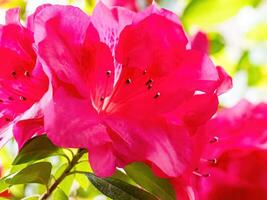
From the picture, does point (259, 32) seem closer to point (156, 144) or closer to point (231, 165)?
point (231, 165)

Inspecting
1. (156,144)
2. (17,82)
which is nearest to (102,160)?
(156,144)

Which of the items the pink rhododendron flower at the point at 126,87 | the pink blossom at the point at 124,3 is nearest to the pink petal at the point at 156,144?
the pink rhododendron flower at the point at 126,87

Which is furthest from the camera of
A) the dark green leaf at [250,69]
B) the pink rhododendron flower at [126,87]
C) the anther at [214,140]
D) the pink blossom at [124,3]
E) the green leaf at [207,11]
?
the dark green leaf at [250,69]

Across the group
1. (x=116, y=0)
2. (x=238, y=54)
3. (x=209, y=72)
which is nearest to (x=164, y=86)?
(x=209, y=72)

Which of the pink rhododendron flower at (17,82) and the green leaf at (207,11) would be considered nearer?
the pink rhododendron flower at (17,82)

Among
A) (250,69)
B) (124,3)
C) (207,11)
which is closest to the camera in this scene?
(124,3)

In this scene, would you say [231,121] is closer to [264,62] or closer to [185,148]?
[185,148]

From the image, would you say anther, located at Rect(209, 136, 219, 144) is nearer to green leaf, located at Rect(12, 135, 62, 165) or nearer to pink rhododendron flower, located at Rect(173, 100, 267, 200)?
pink rhododendron flower, located at Rect(173, 100, 267, 200)

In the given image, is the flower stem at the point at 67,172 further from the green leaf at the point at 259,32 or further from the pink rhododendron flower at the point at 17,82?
the green leaf at the point at 259,32
